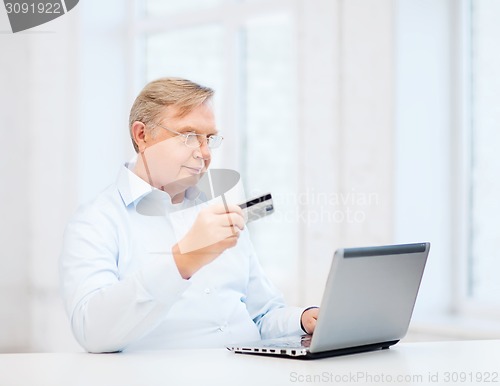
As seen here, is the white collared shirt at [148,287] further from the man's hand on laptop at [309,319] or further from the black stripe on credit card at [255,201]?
the black stripe on credit card at [255,201]

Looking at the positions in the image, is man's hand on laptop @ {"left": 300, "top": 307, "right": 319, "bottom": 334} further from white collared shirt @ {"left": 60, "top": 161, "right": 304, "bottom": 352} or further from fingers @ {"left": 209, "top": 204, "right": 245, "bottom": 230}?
fingers @ {"left": 209, "top": 204, "right": 245, "bottom": 230}

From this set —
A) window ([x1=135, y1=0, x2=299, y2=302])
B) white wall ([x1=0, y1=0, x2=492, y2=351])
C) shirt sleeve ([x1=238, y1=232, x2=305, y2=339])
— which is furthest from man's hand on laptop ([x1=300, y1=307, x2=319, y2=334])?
window ([x1=135, y1=0, x2=299, y2=302])

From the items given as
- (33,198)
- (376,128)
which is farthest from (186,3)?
(376,128)

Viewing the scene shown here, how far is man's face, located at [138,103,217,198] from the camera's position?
5.84 ft

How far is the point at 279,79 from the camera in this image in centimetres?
355

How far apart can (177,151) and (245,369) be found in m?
0.63

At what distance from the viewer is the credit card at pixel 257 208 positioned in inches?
56.9

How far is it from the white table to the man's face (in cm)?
44

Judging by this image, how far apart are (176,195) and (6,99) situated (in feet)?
6.62

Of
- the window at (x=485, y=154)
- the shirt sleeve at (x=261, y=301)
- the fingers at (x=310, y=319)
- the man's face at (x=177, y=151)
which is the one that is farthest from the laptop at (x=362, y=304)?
the window at (x=485, y=154)

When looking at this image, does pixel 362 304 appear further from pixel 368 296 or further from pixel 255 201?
pixel 255 201

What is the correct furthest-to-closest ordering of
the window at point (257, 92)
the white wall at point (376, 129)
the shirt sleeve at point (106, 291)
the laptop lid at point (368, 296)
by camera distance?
the window at point (257, 92), the white wall at point (376, 129), the shirt sleeve at point (106, 291), the laptop lid at point (368, 296)

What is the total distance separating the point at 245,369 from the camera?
52.1 inches

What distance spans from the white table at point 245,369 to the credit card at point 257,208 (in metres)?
0.27
